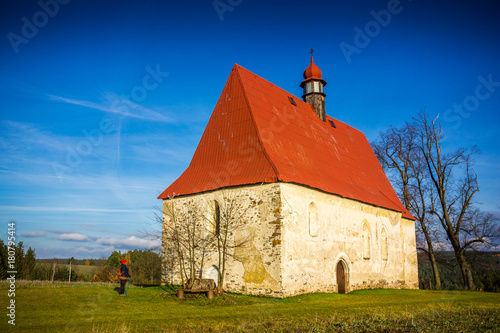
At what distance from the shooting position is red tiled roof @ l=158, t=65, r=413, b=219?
56.4 feet

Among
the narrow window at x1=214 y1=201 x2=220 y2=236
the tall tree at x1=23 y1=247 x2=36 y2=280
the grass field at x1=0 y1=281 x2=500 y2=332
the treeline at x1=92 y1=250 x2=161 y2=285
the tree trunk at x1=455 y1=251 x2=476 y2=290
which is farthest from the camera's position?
Result: the treeline at x1=92 y1=250 x2=161 y2=285

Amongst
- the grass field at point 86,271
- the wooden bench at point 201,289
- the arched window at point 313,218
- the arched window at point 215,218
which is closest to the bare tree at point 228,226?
the arched window at point 215,218

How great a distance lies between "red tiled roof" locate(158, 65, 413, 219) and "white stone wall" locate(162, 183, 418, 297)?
1.68 ft

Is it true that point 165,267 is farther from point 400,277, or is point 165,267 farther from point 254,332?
point 400,277

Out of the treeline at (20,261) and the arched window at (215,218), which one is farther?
the treeline at (20,261)

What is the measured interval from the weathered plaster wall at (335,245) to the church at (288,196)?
0.15 feet

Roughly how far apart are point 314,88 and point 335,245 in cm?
1160

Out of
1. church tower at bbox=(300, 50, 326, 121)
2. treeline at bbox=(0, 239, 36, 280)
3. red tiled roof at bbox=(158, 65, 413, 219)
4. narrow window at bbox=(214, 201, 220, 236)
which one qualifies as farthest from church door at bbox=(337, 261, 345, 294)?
treeline at bbox=(0, 239, 36, 280)

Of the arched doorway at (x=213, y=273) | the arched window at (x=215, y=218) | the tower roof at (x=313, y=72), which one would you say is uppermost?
the tower roof at (x=313, y=72)

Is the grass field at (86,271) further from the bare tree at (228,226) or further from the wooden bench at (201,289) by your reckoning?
the wooden bench at (201,289)

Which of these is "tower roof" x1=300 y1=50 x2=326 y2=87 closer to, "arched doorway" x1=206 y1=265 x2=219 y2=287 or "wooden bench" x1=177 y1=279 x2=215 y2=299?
"arched doorway" x1=206 y1=265 x2=219 y2=287

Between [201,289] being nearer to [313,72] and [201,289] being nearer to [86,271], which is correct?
[313,72]

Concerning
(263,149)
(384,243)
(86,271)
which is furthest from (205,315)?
(86,271)

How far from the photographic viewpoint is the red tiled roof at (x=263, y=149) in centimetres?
1720
